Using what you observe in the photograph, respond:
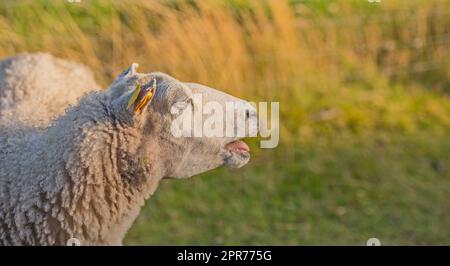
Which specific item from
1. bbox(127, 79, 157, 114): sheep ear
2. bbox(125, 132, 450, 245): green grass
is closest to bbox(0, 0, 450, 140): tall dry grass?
bbox(125, 132, 450, 245): green grass

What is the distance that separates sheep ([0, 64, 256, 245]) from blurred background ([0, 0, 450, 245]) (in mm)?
2011

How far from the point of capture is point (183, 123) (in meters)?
3.62

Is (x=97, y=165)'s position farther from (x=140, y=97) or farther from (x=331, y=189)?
(x=331, y=189)

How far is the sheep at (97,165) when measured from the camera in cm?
353

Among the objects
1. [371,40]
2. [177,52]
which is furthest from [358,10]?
[177,52]

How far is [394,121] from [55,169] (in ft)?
13.3

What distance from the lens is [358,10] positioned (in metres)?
7.50

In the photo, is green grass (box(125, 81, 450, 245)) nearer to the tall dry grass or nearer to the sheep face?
the tall dry grass

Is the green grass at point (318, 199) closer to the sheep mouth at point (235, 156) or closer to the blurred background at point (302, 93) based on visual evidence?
the blurred background at point (302, 93)

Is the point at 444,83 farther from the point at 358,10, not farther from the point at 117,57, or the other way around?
the point at 117,57

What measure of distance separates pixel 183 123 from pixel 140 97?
266 mm

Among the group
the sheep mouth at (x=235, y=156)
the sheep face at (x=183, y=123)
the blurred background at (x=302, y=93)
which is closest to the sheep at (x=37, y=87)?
the sheep face at (x=183, y=123)

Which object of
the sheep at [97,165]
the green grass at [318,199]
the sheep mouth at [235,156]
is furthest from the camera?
the green grass at [318,199]

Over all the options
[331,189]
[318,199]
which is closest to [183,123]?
[318,199]
